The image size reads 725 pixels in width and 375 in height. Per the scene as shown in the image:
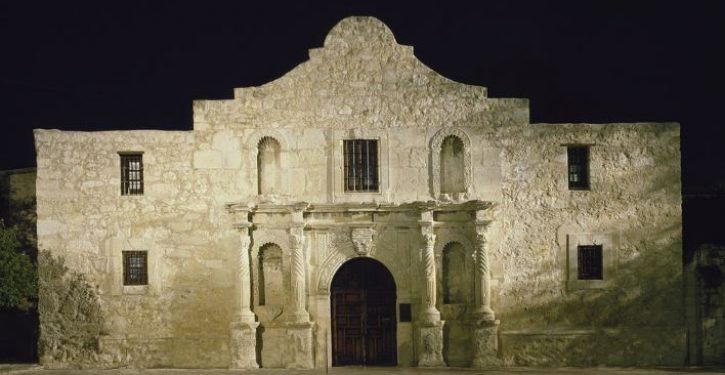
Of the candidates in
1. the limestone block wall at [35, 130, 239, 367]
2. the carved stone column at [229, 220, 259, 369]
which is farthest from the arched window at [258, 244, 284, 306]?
the limestone block wall at [35, 130, 239, 367]

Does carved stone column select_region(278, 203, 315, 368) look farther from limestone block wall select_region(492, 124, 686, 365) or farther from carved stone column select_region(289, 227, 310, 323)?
limestone block wall select_region(492, 124, 686, 365)

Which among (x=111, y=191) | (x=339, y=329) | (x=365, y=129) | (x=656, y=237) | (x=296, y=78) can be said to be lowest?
(x=339, y=329)

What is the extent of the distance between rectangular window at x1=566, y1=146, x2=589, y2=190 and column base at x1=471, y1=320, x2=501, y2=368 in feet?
13.8

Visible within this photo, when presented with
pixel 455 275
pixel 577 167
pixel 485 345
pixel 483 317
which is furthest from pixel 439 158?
pixel 485 345

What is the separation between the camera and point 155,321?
20.2 meters

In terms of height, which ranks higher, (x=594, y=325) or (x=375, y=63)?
(x=375, y=63)

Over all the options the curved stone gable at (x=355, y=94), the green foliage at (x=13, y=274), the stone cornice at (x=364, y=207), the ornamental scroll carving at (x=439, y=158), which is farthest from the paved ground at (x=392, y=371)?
the curved stone gable at (x=355, y=94)

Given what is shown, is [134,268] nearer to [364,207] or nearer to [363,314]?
[363,314]

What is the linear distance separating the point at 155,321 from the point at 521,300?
31.1 ft

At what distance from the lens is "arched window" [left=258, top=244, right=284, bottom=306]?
20234mm

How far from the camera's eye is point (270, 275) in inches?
801

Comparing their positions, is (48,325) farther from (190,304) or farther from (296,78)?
(296,78)

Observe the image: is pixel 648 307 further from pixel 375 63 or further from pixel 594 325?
pixel 375 63

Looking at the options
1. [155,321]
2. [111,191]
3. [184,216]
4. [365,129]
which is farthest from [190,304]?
[365,129]
